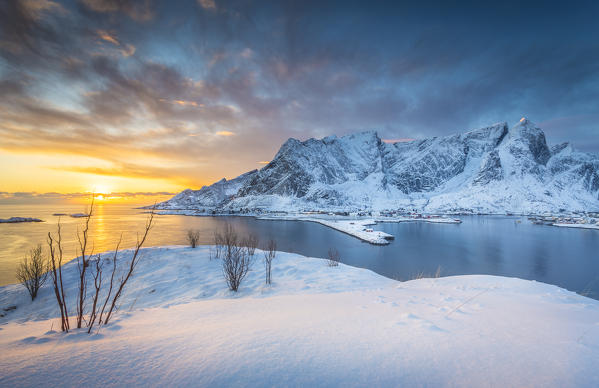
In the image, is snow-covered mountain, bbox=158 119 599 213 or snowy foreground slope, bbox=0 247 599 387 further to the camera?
snow-covered mountain, bbox=158 119 599 213

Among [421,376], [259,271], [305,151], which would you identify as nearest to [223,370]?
[421,376]

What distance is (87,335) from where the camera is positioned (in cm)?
279

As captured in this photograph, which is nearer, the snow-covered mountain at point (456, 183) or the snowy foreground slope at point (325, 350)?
the snowy foreground slope at point (325, 350)

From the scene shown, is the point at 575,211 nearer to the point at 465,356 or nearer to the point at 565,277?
the point at 565,277

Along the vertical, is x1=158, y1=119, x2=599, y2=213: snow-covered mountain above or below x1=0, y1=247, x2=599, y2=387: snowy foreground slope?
above

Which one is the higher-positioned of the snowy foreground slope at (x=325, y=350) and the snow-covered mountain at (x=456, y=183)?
the snow-covered mountain at (x=456, y=183)

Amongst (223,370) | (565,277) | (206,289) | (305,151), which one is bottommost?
(565,277)

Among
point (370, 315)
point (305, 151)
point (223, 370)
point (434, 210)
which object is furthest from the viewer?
point (305, 151)

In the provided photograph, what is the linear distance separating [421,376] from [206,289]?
1217 cm

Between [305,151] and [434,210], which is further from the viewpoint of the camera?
[305,151]

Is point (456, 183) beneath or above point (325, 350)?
above

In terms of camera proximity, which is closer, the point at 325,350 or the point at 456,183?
the point at 325,350

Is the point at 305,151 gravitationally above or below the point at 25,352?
above

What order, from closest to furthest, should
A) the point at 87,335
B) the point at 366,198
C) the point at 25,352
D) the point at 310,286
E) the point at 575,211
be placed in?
→ the point at 25,352 → the point at 87,335 → the point at 310,286 → the point at 575,211 → the point at 366,198
